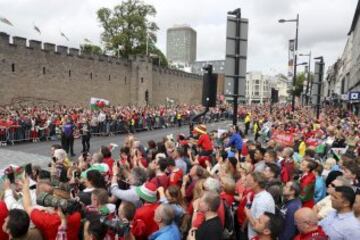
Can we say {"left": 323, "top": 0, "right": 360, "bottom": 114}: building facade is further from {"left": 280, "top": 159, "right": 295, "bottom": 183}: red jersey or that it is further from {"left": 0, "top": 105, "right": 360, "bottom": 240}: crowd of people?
{"left": 0, "top": 105, "right": 360, "bottom": 240}: crowd of people

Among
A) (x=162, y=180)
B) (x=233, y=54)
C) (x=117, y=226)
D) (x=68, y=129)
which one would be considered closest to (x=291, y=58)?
(x=68, y=129)

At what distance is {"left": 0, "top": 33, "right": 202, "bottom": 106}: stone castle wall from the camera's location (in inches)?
1147

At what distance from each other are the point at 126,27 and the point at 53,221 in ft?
172

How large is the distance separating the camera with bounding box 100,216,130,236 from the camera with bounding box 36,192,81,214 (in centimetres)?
30

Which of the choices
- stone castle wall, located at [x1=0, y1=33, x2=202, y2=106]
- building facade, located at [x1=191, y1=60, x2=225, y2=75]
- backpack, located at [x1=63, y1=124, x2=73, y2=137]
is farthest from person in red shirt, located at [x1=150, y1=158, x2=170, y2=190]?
building facade, located at [x1=191, y1=60, x2=225, y2=75]

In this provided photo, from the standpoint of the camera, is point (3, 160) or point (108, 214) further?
point (3, 160)

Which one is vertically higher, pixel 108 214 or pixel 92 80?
pixel 92 80

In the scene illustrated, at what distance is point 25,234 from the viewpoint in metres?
3.54

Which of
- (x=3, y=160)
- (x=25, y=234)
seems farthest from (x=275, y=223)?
(x=3, y=160)

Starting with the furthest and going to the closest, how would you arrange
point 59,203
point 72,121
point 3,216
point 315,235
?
point 72,121 → point 3,216 → point 59,203 → point 315,235

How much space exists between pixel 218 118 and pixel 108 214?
36.7 metres

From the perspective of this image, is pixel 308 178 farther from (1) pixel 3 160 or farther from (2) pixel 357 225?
(1) pixel 3 160

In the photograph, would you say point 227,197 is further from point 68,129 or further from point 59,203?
point 68,129

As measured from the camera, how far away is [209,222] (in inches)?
162
